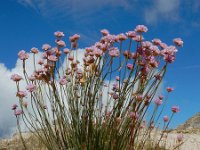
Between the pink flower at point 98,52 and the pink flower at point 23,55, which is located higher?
the pink flower at point 23,55

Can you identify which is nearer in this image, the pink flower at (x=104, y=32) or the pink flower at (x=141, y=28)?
the pink flower at (x=141, y=28)

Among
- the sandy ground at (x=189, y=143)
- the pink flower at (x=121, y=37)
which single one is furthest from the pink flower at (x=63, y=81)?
the sandy ground at (x=189, y=143)

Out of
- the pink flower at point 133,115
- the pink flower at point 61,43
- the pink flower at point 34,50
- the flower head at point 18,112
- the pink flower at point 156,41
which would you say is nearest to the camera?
the pink flower at point 133,115

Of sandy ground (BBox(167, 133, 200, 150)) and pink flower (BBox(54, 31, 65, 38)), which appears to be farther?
sandy ground (BBox(167, 133, 200, 150))

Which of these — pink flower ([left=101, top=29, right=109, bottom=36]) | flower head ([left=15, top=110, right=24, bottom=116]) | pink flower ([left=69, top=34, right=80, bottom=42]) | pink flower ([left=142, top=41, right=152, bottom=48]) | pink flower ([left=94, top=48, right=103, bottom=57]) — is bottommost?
flower head ([left=15, top=110, right=24, bottom=116])

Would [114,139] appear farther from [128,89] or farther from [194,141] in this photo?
[194,141]

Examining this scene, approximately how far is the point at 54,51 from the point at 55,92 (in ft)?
1.94

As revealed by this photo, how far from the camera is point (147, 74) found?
5500 millimetres

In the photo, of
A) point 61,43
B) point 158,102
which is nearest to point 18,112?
point 61,43

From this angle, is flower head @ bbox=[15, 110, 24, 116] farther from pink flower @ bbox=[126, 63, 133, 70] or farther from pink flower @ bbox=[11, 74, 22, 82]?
pink flower @ bbox=[126, 63, 133, 70]

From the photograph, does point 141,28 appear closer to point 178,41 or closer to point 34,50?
point 178,41

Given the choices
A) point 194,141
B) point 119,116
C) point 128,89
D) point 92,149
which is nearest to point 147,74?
point 128,89

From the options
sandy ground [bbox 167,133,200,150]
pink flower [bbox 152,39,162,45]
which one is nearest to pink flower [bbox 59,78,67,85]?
pink flower [bbox 152,39,162,45]

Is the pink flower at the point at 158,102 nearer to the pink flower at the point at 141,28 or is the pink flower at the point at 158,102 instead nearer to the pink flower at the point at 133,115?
the pink flower at the point at 133,115
